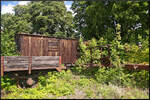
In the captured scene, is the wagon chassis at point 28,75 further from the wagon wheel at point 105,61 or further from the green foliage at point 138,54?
the green foliage at point 138,54

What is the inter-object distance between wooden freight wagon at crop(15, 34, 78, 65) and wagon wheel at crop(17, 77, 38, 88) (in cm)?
283

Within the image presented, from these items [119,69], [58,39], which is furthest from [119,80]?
[58,39]

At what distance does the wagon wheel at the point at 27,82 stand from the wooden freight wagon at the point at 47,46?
2828 mm

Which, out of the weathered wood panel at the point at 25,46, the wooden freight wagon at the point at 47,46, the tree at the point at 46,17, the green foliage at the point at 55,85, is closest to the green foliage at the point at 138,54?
the green foliage at the point at 55,85

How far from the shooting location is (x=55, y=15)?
75.7 feet

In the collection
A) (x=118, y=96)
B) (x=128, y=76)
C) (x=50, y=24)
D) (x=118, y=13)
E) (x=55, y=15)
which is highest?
(x=55, y=15)

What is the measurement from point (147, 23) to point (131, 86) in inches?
274

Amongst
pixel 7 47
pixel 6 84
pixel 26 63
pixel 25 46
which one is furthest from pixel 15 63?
pixel 7 47

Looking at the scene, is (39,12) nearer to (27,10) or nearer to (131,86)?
(27,10)

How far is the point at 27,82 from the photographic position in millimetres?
6773

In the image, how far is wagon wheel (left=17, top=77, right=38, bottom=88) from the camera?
680cm

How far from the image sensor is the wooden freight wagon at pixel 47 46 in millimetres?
9508

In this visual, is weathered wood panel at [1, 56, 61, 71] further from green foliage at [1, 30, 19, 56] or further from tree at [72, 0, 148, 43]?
tree at [72, 0, 148, 43]

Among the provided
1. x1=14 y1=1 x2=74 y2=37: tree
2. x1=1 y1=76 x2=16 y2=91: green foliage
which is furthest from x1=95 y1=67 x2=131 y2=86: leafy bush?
x1=14 y1=1 x2=74 y2=37: tree
